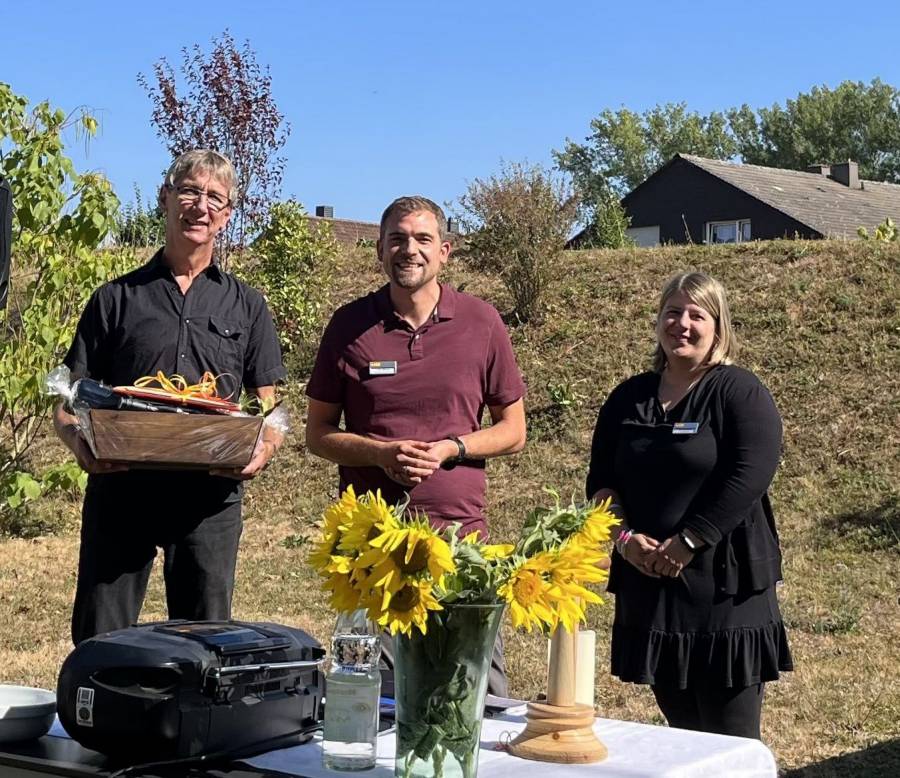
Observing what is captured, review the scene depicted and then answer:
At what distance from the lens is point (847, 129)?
6550cm

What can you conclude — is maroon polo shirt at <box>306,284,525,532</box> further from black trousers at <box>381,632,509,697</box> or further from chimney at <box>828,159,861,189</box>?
chimney at <box>828,159,861,189</box>

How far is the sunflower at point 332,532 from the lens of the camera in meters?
2.08

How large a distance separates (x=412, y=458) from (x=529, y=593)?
1.29m

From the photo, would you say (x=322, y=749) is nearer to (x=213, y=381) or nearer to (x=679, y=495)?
(x=213, y=381)

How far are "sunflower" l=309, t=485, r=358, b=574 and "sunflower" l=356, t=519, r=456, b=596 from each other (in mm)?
122

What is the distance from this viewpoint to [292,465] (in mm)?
10602

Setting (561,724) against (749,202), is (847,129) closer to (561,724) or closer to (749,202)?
(749,202)

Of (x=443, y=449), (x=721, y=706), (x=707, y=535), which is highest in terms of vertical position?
(x=443, y=449)

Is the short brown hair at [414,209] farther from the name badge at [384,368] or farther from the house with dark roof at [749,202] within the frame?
the house with dark roof at [749,202]

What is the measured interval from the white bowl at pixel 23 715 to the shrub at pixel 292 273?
9.24 meters

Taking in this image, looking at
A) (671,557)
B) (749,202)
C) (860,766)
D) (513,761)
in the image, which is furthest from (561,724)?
(749,202)

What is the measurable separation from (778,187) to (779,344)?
82.0 feet

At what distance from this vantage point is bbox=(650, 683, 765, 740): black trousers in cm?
348

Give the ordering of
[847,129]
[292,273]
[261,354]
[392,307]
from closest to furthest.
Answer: [392,307], [261,354], [292,273], [847,129]
